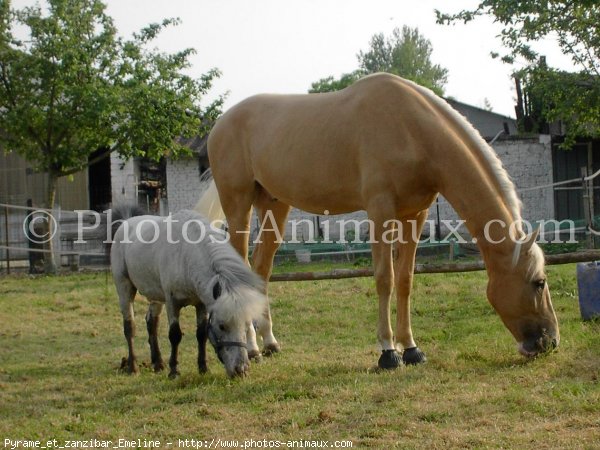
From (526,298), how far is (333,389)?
156 cm

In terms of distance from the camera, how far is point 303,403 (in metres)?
4.59

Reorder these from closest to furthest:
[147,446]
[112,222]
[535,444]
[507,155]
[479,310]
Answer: [535,444] → [147,446] → [112,222] → [479,310] → [507,155]

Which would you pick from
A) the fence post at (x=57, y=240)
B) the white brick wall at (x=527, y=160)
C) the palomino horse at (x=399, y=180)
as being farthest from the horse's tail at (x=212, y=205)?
the white brick wall at (x=527, y=160)

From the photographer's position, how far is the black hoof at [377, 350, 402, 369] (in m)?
5.47

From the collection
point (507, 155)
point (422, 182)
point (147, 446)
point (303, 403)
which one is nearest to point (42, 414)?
point (147, 446)

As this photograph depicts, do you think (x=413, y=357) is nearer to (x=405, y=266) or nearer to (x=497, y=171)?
(x=405, y=266)

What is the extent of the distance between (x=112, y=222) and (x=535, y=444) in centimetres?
482

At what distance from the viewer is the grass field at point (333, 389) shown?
12.8 feet

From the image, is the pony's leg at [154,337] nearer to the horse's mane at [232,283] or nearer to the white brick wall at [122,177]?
the horse's mane at [232,283]

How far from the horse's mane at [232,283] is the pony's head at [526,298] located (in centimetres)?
174

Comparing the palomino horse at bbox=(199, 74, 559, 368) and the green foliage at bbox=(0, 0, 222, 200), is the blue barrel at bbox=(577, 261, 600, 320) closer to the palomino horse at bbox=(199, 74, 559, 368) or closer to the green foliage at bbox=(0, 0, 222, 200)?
the palomino horse at bbox=(199, 74, 559, 368)

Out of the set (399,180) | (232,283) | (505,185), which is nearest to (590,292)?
(505,185)

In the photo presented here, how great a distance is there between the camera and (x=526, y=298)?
5246 millimetres

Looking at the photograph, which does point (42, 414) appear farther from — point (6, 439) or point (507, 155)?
point (507, 155)
